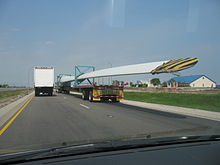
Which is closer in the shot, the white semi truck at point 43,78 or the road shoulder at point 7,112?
the road shoulder at point 7,112

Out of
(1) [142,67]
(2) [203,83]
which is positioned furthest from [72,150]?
(2) [203,83]

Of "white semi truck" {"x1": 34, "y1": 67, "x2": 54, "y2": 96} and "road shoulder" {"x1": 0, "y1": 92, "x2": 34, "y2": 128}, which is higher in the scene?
"white semi truck" {"x1": 34, "y1": 67, "x2": 54, "y2": 96}

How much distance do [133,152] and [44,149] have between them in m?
1.22

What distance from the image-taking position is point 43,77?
30.3 m

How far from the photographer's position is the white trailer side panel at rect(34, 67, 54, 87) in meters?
30.0

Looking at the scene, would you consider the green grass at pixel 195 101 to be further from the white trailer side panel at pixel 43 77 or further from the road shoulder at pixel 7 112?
the white trailer side panel at pixel 43 77

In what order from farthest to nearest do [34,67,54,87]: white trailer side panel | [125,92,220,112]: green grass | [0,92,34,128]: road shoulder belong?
[34,67,54,87]: white trailer side panel → [125,92,220,112]: green grass → [0,92,34,128]: road shoulder

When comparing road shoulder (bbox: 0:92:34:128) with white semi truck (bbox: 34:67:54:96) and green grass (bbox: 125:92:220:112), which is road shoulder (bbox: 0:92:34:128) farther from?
white semi truck (bbox: 34:67:54:96)

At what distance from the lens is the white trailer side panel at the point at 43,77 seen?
2999 centimetres

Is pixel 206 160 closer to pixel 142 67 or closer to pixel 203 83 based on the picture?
pixel 142 67

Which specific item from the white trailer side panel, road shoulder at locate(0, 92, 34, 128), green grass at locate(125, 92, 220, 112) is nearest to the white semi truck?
the white trailer side panel

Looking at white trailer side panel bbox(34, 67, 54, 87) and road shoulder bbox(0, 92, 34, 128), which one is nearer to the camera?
road shoulder bbox(0, 92, 34, 128)

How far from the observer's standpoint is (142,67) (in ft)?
77.3

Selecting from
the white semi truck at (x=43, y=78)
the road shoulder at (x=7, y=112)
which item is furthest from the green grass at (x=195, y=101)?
the white semi truck at (x=43, y=78)
